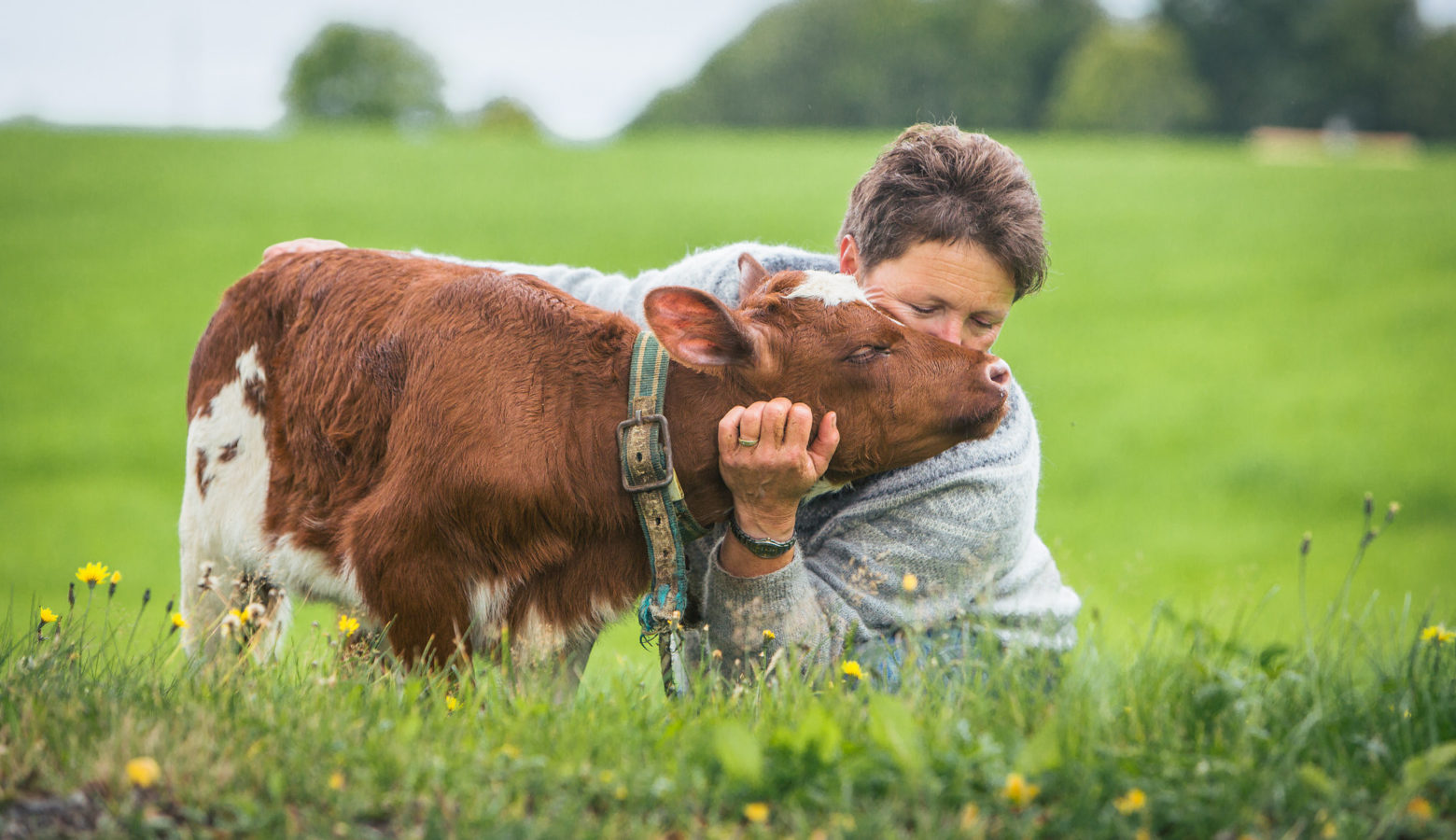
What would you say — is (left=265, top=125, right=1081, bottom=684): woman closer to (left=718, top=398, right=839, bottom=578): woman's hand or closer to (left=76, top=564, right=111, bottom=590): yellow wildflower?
(left=718, top=398, right=839, bottom=578): woman's hand

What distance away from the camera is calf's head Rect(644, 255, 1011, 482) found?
3818 mm

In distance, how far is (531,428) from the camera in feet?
12.4

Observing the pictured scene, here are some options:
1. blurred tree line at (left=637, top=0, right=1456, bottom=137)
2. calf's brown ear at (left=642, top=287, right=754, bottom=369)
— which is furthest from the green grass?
blurred tree line at (left=637, top=0, right=1456, bottom=137)

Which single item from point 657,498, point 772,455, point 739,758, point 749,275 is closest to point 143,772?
point 739,758

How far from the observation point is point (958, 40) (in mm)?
66875

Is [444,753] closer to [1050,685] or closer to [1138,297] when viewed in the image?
[1050,685]

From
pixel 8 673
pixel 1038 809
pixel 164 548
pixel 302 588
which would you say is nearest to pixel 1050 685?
pixel 1038 809

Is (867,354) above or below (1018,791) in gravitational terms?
above

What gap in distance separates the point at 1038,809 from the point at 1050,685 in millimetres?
907

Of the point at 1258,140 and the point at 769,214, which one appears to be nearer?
the point at 769,214

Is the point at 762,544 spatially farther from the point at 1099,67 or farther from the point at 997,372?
the point at 1099,67

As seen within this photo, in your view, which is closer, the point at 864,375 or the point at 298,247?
the point at 864,375

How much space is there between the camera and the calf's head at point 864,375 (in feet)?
12.5

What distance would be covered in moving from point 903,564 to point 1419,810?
1.89 meters
